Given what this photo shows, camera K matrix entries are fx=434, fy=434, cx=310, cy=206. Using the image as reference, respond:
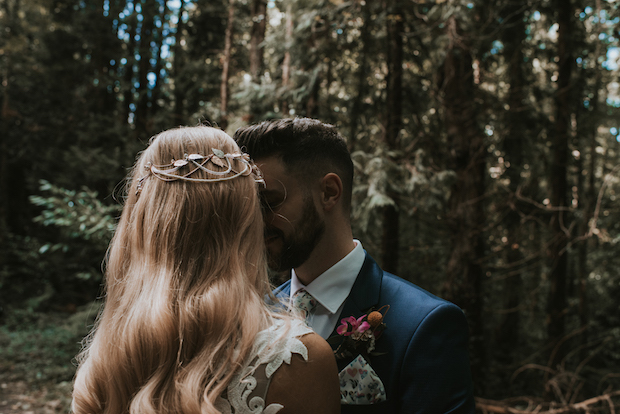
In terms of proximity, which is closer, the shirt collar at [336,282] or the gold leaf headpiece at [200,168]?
the gold leaf headpiece at [200,168]

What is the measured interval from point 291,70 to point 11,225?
1605cm

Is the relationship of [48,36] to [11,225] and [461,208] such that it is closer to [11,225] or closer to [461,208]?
[11,225]

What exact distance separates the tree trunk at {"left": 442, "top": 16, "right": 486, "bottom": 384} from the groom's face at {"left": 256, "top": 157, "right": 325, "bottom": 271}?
3.85 meters

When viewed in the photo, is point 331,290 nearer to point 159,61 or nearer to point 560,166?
point 560,166

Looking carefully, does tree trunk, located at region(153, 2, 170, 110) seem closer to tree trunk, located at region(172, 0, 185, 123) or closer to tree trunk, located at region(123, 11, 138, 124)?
tree trunk, located at region(172, 0, 185, 123)

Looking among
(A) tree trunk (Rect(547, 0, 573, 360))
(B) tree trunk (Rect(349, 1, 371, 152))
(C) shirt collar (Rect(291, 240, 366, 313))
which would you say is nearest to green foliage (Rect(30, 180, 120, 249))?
(B) tree trunk (Rect(349, 1, 371, 152))

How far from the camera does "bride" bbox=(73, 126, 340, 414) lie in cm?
130

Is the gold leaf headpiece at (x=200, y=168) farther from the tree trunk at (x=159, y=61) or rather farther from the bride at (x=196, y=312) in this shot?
the tree trunk at (x=159, y=61)

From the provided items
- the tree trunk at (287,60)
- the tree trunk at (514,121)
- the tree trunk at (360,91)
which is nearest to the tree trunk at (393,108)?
the tree trunk at (360,91)

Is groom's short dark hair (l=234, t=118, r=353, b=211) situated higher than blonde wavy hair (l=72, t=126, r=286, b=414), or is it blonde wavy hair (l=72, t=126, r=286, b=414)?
groom's short dark hair (l=234, t=118, r=353, b=211)

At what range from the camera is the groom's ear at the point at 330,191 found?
7.07 feet

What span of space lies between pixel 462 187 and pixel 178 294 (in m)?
4.89

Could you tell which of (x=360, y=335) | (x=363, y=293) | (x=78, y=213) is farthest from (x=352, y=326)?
(x=78, y=213)

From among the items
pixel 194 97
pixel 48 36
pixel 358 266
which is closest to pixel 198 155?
pixel 358 266
